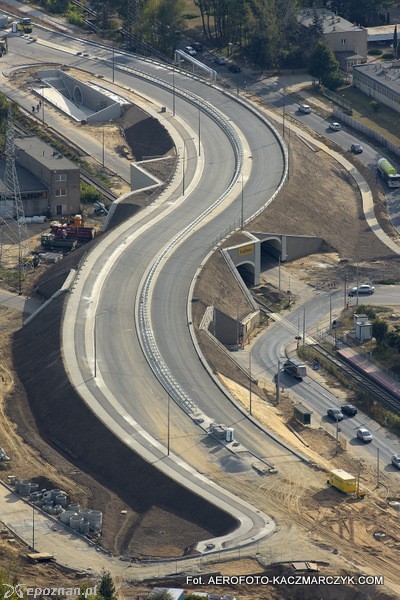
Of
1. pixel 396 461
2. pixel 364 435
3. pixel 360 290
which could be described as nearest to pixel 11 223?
pixel 360 290

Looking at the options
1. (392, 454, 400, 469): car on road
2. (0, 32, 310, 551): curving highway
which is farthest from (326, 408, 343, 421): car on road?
(0, 32, 310, 551): curving highway

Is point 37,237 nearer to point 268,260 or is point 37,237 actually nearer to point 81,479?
point 268,260

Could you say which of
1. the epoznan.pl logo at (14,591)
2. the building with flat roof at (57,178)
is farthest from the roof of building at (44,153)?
the epoznan.pl logo at (14,591)

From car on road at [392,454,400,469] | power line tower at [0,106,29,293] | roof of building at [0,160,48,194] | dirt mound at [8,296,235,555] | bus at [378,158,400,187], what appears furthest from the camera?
bus at [378,158,400,187]

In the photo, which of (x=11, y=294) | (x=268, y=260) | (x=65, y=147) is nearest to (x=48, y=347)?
(x=11, y=294)

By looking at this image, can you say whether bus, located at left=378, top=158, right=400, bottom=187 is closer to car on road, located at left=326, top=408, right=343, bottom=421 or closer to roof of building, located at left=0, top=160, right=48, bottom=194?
roof of building, located at left=0, top=160, right=48, bottom=194
